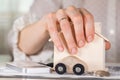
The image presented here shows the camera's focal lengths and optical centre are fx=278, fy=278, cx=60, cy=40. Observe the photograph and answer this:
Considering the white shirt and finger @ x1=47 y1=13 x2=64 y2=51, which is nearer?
finger @ x1=47 y1=13 x2=64 y2=51

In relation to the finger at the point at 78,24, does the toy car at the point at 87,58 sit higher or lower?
lower

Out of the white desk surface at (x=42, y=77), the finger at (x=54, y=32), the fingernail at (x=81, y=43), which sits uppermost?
the finger at (x=54, y=32)

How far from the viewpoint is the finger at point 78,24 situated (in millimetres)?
381

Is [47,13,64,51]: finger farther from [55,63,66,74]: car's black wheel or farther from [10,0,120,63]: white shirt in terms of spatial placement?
[10,0,120,63]: white shirt

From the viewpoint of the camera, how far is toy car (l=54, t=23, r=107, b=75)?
38 centimetres

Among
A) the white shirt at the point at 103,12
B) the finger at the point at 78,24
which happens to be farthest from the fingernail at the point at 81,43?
the white shirt at the point at 103,12

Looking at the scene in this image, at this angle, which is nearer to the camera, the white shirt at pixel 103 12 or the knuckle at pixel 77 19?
the knuckle at pixel 77 19

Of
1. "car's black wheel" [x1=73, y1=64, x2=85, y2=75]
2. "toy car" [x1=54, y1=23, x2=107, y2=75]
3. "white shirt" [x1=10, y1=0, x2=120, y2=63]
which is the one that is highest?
"white shirt" [x1=10, y1=0, x2=120, y2=63]

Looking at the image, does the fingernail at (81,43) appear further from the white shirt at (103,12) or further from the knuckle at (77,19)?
the white shirt at (103,12)

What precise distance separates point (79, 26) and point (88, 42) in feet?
0.11

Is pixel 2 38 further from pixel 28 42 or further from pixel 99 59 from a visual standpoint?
pixel 99 59

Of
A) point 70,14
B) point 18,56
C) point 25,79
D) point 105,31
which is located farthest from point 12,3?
point 25,79

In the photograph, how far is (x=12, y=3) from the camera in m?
1.39

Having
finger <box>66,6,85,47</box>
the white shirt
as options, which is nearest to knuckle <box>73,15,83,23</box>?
finger <box>66,6,85,47</box>
